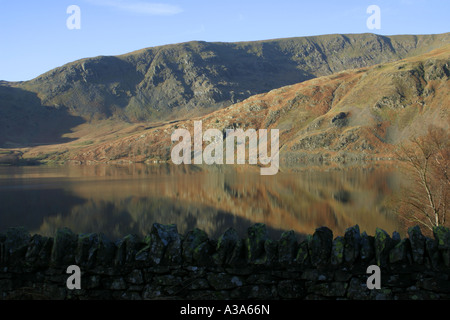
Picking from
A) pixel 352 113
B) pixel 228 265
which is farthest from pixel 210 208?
pixel 352 113

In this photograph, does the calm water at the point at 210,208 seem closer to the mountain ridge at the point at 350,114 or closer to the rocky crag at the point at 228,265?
the rocky crag at the point at 228,265

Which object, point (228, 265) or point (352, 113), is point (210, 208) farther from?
point (352, 113)

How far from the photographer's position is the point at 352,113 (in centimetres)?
13488

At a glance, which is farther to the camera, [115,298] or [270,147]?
[270,147]

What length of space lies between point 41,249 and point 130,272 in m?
2.00

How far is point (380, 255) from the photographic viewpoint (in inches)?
304

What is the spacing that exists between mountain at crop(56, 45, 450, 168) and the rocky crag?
319ft

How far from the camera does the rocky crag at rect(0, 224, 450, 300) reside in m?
7.66

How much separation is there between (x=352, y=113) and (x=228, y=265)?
135232 millimetres

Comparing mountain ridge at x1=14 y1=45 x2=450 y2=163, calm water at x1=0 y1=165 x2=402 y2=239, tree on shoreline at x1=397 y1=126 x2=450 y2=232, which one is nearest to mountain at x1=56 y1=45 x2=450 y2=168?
mountain ridge at x1=14 y1=45 x2=450 y2=163

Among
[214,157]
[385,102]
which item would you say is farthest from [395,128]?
[214,157]

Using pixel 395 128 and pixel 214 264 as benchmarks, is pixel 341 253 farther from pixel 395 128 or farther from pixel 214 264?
pixel 395 128

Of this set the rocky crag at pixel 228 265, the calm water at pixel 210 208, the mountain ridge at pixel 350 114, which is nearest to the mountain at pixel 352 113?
the mountain ridge at pixel 350 114

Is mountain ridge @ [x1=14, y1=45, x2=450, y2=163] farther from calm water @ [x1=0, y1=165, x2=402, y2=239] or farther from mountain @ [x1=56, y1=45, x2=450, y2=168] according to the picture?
calm water @ [x1=0, y1=165, x2=402, y2=239]
